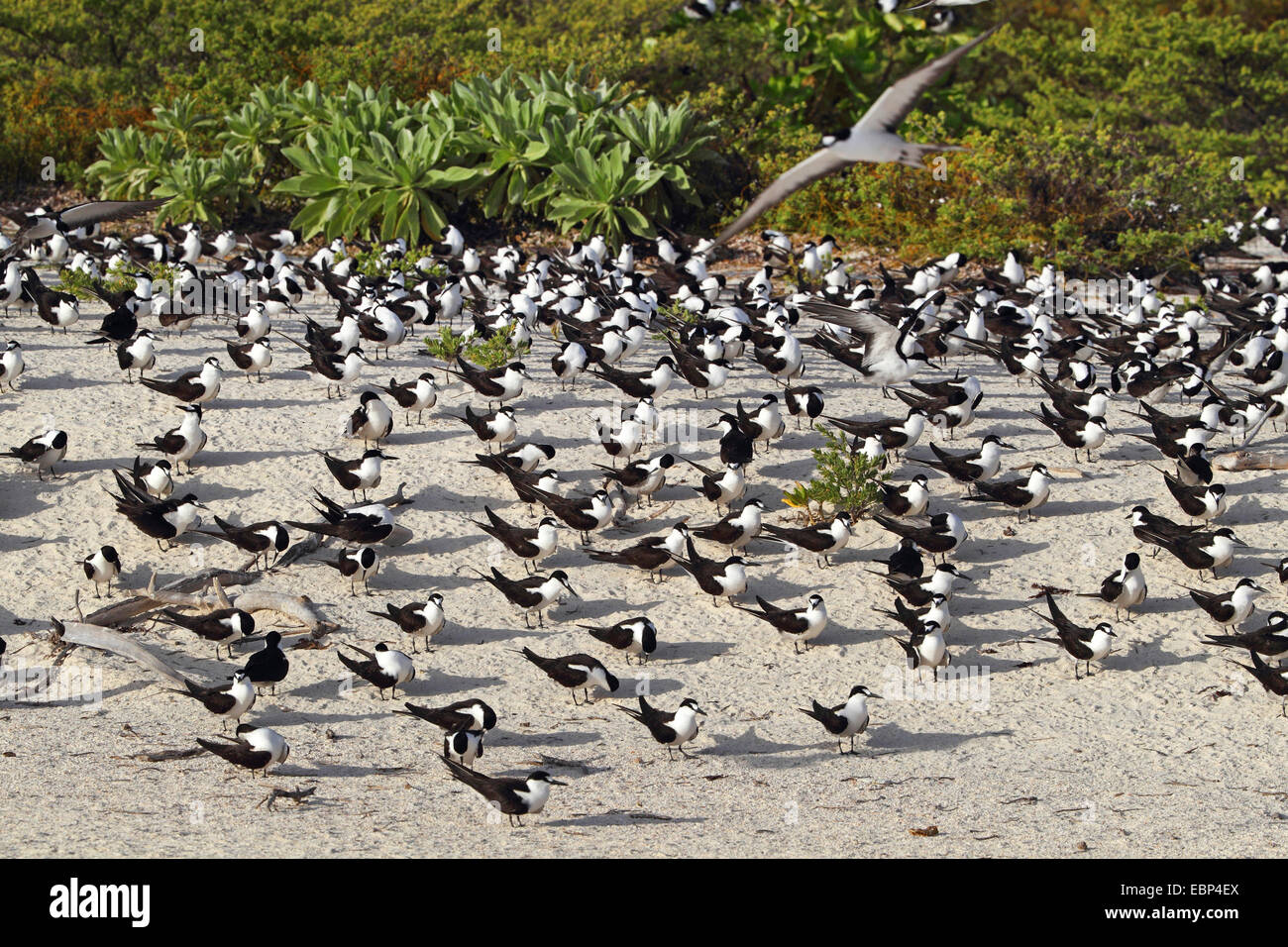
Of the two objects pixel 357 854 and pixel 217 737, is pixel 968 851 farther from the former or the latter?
pixel 217 737

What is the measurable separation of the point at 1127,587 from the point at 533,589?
4.69 m

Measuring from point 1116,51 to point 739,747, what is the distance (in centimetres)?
2376

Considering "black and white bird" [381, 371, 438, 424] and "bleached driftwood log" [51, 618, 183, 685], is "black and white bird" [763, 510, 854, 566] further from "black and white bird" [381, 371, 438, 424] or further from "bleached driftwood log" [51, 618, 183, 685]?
"bleached driftwood log" [51, 618, 183, 685]

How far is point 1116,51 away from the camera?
29.0 m

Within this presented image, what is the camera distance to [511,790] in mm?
8203

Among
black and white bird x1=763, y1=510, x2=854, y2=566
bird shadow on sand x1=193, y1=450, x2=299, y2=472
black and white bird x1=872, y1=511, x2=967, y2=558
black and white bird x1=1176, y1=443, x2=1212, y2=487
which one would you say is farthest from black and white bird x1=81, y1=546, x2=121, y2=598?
black and white bird x1=1176, y1=443, x2=1212, y2=487

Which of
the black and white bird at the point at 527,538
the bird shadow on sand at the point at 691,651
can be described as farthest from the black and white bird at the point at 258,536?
the bird shadow on sand at the point at 691,651

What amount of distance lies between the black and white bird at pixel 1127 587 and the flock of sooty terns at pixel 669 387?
28 millimetres

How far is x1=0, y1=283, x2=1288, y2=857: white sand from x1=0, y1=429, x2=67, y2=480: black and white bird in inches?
→ 7.4

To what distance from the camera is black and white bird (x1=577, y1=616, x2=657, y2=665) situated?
10.7m

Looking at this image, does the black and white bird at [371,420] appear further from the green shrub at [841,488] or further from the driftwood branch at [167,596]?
the green shrub at [841,488]

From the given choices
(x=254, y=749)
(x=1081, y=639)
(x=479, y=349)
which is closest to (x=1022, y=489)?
(x=1081, y=639)

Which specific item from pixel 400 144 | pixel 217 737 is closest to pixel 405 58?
pixel 400 144

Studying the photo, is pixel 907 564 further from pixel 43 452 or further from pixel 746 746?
pixel 43 452
